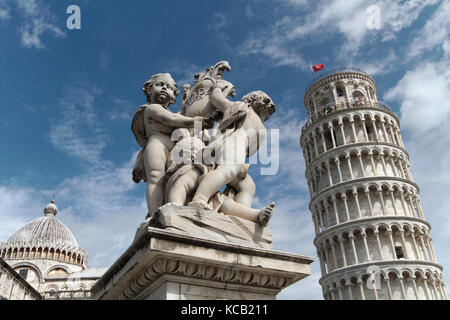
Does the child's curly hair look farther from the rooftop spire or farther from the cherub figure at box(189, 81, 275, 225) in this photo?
the rooftop spire

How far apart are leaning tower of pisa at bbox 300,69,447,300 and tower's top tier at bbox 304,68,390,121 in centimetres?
11

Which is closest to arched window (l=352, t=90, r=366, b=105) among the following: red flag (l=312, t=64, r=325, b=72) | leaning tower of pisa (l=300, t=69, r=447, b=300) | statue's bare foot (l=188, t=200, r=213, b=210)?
leaning tower of pisa (l=300, t=69, r=447, b=300)

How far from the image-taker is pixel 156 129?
4.16 metres

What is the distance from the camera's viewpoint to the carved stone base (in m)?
2.78

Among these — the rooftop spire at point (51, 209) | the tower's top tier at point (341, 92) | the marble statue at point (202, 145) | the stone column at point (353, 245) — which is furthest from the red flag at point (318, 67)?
the rooftop spire at point (51, 209)

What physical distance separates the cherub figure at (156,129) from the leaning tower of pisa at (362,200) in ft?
105

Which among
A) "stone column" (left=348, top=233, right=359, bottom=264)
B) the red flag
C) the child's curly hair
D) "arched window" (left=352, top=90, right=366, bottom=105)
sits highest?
the red flag

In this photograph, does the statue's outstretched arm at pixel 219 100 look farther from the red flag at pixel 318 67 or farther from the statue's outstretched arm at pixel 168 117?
the red flag at pixel 318 67

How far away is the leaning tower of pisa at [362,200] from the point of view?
34219mm

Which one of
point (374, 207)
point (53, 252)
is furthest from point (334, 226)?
point (53, 252)

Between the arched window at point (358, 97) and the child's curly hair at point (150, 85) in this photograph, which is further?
the arched window at point (358, 97)

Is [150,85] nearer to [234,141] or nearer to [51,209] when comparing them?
[234,141]

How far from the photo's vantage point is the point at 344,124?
1647 inches

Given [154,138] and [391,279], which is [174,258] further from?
[391,279]
